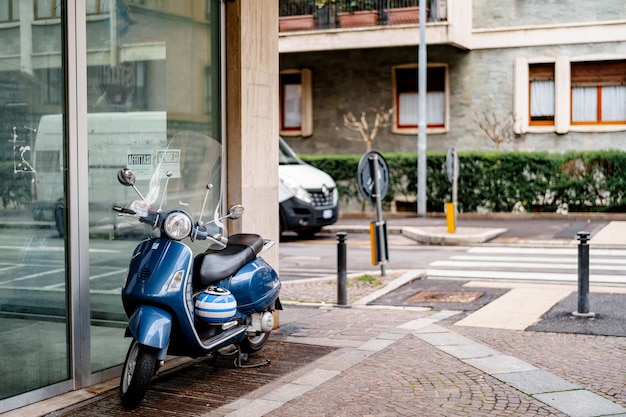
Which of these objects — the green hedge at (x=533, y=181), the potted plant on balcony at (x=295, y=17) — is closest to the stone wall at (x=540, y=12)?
the potted plant on balcony at (x=295, y=17)

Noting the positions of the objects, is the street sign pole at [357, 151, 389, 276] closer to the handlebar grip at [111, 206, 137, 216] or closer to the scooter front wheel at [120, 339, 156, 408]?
the handlebar grip at [111, 206, 137, 216]

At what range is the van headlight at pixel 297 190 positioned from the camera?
1841cm

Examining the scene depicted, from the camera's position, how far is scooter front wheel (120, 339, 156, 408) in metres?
5.91

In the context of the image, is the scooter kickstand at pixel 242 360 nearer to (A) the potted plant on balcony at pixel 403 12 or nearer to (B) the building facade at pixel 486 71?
(B) the building facade at pixel 486 71

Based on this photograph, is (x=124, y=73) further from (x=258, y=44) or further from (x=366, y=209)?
(x=366, y=209)

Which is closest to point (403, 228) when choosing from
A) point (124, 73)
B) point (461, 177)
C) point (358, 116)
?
point (461, 177)

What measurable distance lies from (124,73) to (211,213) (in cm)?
164

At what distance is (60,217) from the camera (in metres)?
6.24

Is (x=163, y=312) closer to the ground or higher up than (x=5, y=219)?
closer to the ground

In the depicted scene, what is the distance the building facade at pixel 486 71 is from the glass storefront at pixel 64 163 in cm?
1925

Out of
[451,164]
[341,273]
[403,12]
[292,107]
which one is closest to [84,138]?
[341,273]

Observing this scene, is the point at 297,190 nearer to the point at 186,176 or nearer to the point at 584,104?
the point at 186,176

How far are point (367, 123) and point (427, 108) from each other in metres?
1.96

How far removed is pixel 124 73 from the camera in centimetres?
690
